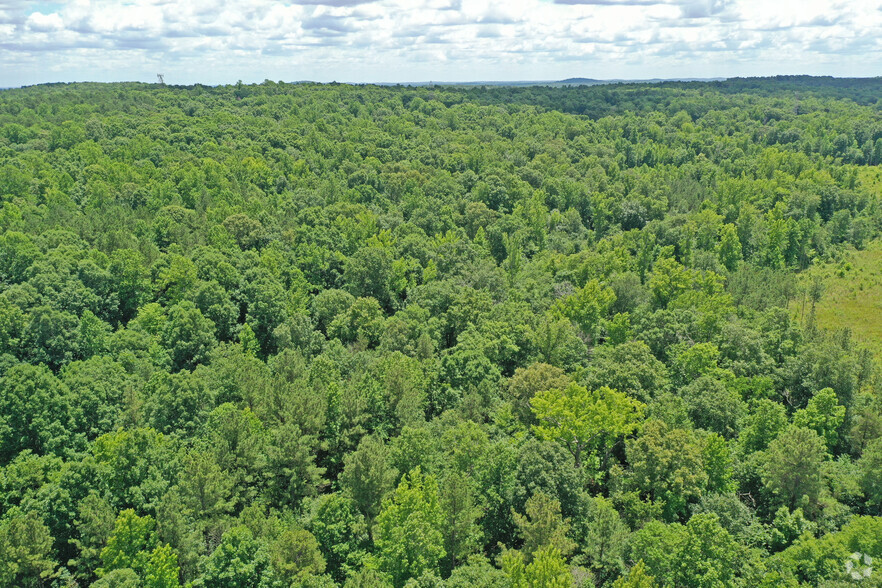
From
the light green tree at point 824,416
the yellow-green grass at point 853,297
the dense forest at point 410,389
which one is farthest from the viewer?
the yellow-green grass at point 853,297

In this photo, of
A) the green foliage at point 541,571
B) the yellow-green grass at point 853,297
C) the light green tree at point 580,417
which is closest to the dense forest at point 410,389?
the green foliage at point 541,571

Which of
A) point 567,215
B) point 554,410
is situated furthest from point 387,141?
point 554,410

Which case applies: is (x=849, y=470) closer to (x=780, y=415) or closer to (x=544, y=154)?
(x=780, y=415)

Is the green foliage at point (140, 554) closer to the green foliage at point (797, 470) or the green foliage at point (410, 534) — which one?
the green foliage at point (410, 534)

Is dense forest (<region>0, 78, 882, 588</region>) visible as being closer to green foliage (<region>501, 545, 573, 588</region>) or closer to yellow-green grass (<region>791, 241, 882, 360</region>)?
green foliage (<region>501, 545, 573, 588</region>)

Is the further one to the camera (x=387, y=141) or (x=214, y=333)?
(x=387, y=141)

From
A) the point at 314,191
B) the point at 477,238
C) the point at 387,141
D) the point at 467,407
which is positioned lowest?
the point at 467,407

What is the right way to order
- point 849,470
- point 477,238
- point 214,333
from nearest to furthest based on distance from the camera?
point 849,470
point 214,333
point 477,238
